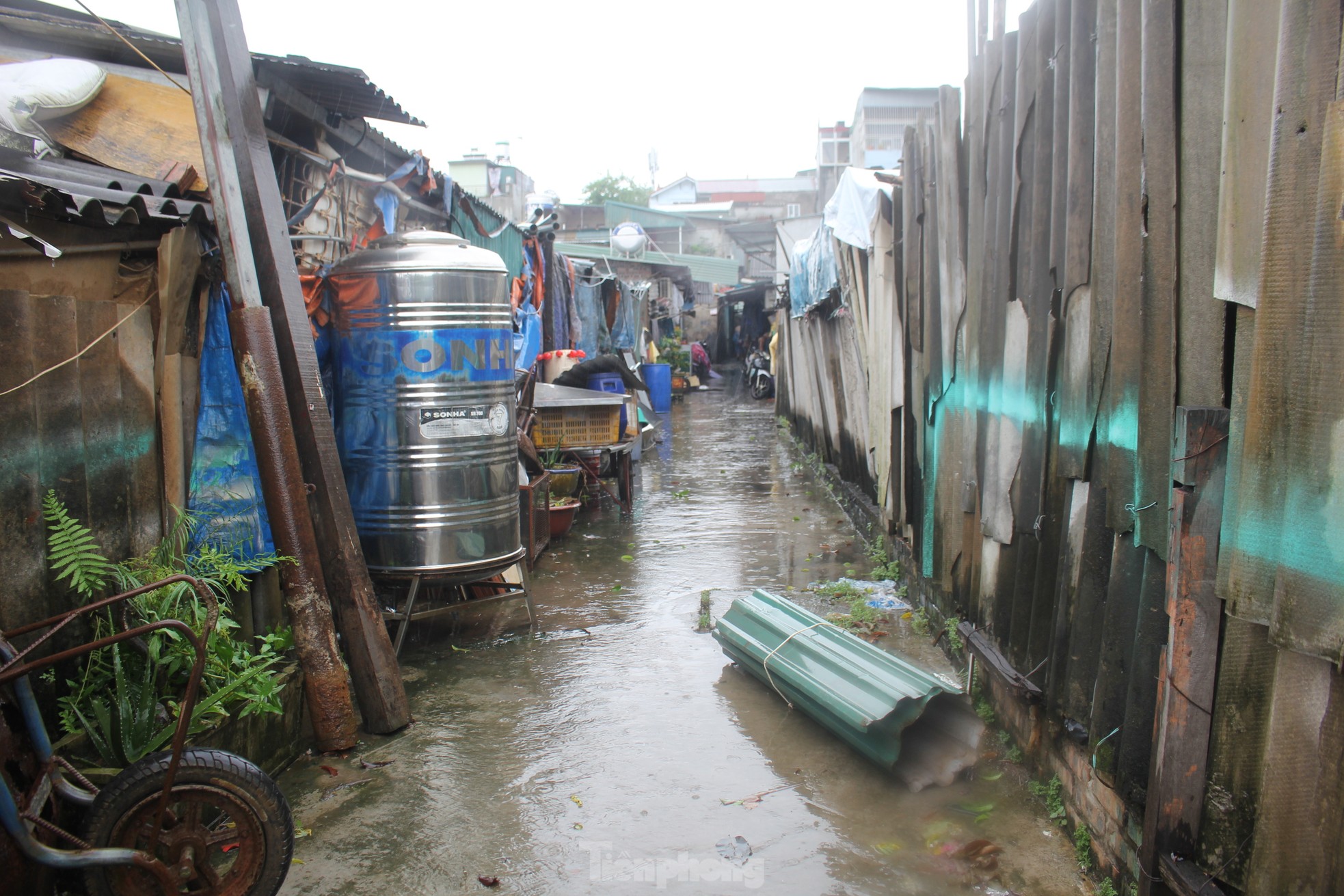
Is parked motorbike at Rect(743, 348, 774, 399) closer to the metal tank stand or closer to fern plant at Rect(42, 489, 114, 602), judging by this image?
the metal tank stand

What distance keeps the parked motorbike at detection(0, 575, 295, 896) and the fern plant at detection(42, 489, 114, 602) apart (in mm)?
582

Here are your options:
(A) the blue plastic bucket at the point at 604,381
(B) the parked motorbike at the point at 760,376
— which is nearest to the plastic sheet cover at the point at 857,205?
(A) the blue plastic bucket at the point at 604,381

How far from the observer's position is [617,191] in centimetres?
6169

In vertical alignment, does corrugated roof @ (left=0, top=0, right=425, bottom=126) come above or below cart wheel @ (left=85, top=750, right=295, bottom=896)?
above

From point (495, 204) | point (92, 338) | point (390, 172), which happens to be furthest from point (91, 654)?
point (495, 204)

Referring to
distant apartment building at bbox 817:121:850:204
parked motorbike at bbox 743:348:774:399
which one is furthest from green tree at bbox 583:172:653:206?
parked motorbike at bbox 743:348:774:399

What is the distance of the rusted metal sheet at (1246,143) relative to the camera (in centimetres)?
223

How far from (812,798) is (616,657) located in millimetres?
1977

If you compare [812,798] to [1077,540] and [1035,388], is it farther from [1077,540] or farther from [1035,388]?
[1035,388]

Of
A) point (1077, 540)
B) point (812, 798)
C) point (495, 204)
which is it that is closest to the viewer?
point (1077, 540)

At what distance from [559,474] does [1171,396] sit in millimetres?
7228

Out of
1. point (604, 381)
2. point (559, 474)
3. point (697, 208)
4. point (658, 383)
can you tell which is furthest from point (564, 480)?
point (697, 208)

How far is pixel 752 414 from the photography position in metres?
21.6

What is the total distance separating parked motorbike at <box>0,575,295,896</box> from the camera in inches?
107
